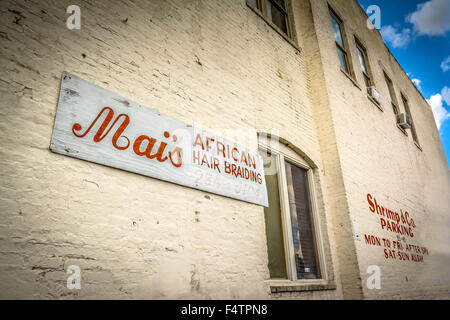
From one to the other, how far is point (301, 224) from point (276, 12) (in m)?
4.19

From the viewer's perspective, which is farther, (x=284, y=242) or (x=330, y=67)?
(x=330, y=67)

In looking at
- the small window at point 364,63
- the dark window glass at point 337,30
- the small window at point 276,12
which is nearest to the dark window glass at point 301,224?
the small window at point 276,12

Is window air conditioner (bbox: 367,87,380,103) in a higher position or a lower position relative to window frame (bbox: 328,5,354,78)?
lower

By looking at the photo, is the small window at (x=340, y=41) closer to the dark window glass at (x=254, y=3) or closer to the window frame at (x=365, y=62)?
the window frame at (x=365, y=62)

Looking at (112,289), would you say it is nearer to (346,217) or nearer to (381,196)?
Answer: (346,217)

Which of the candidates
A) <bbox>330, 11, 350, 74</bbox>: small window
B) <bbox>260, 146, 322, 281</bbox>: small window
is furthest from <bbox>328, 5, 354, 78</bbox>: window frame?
<bbox>260, 146, 322, 281</bbox>: small window

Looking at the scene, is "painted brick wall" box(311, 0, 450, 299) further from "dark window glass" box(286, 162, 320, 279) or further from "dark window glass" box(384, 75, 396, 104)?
"dark window glass" box(286, 162, 320, 279)

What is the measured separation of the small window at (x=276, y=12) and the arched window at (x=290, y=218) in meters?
2.64

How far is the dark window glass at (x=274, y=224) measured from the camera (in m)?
3.70

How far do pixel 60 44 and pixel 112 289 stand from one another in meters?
1.94

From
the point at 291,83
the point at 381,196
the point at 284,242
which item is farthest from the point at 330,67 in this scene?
the point at 284,242

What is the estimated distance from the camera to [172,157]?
2.75 metres

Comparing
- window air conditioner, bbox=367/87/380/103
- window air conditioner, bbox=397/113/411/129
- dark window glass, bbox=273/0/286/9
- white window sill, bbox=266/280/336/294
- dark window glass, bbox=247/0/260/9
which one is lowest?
white window sill, bbox=266/280/336/294

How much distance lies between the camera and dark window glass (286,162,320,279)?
412cm
